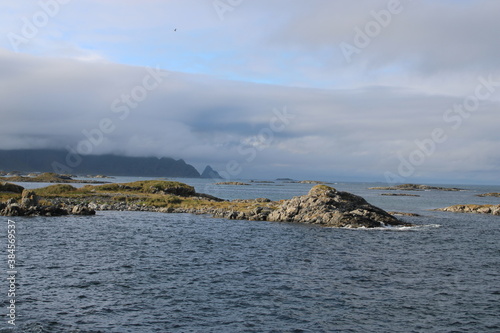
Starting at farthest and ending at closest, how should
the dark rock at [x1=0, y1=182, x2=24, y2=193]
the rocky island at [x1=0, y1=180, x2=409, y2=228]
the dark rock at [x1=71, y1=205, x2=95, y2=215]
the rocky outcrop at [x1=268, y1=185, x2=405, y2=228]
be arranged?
1. the dark rock at [x1=0, y1=182, x2=24, y2=193]
2. the dark rock at [x1=71, y1=205, x2=95, y2=215]
3. the rocky island at [x1=0, y1=180, x2=409, y2=228]
4. the rocky outcrop at [x1=268, y1=185, x2=405, y2=228]

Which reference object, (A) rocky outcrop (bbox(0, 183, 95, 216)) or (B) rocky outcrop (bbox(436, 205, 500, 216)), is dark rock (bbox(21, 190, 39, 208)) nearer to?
(A) rocky outcrop (bbox(0, 183, 95, 216))

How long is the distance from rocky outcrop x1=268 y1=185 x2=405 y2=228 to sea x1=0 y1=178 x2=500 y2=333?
48.6 feet

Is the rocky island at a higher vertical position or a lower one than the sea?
higher

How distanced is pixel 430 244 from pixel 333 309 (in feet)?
117

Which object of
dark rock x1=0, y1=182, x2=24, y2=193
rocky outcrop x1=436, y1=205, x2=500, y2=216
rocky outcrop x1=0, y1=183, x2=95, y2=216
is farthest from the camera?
rocky outcrop x1=436, y1=205, x2=500, y2=216

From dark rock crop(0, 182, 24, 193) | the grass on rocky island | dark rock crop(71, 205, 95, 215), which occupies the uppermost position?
dark rock crop(0, 182, 24, 193)

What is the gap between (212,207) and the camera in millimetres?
100938

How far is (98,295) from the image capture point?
2928 centimetres

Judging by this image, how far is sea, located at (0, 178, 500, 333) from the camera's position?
82.6 feet

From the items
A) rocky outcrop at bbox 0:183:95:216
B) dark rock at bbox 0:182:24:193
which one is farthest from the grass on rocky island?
rocky outcrop at bbox 0:183:95:216

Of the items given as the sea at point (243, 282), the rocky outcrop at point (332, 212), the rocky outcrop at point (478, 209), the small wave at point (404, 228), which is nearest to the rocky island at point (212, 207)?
the rocky outcrop at point (332, 212)

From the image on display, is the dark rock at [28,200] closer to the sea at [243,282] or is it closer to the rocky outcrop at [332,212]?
the sea at [243,282]

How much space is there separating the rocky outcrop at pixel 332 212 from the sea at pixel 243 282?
48.6 feet

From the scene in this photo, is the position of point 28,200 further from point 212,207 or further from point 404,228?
point 404,228
